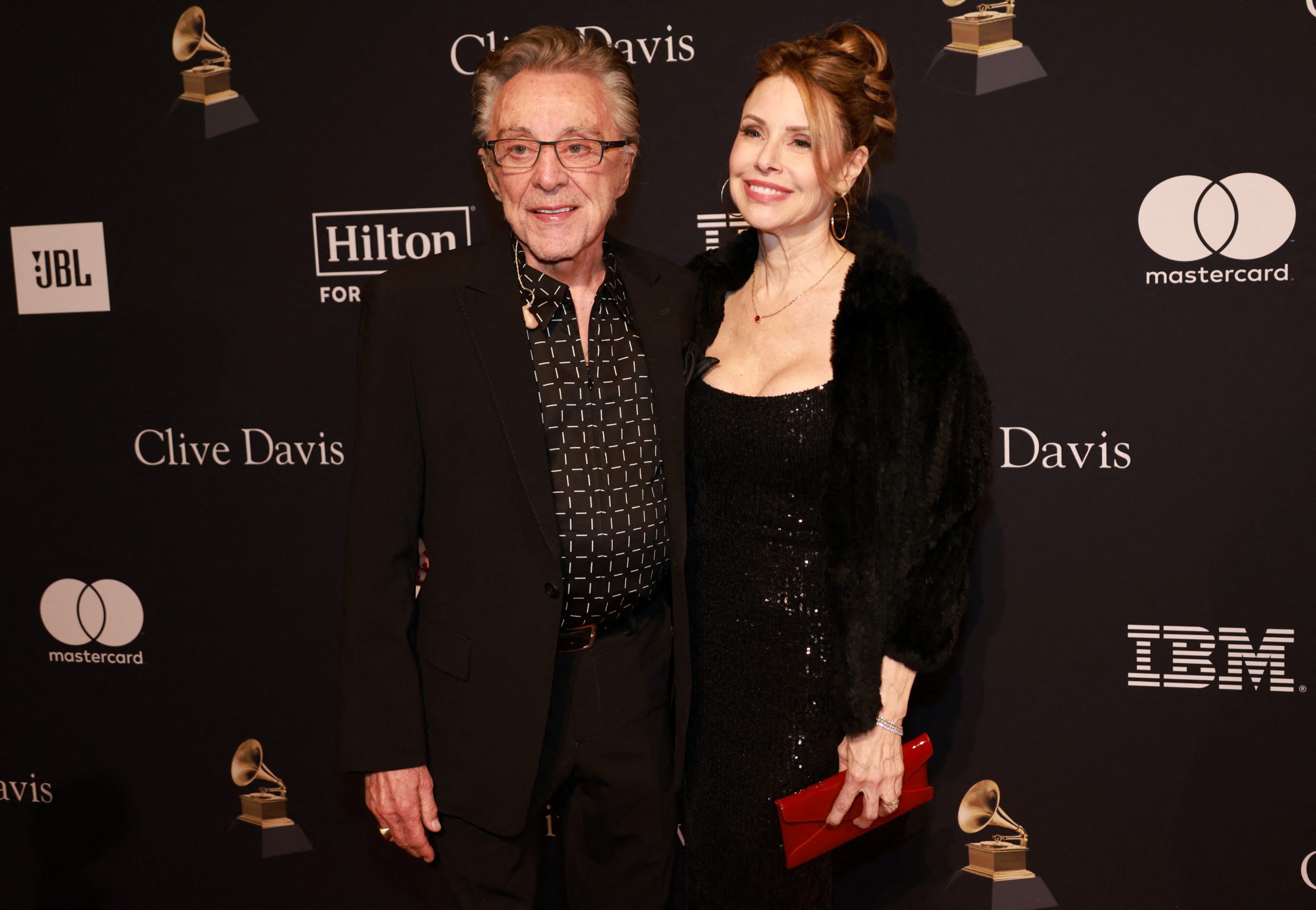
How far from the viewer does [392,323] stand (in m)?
1.77

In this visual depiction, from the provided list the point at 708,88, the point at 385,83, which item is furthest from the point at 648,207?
the point at 385,83

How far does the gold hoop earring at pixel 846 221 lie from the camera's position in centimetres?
200

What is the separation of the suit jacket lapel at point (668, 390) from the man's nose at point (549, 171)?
10.5 inches

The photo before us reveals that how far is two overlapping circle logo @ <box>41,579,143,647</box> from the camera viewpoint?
3000 millimetres

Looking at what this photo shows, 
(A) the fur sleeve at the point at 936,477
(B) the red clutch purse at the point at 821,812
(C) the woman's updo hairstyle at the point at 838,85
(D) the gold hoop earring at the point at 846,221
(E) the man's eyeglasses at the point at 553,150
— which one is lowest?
(B) the red clutch purse at the point at 821,812

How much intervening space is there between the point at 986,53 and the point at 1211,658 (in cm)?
164

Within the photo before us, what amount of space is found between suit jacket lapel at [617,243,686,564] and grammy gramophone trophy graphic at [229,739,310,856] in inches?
70.1

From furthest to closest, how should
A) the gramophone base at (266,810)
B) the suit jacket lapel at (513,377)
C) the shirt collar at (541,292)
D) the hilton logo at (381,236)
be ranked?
the gramophone base at (266,810) → the hilton logo at (381,236) → the shirt collar at (541,292) → the suit jacket lapel at (513,377)

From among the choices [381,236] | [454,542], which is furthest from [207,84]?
[454,542]

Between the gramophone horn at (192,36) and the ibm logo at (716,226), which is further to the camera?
the gramophone horn at (192,36)

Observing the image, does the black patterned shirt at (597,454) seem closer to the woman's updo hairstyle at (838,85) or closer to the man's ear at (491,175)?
the man's ear at (491,175)

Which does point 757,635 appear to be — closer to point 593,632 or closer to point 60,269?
point 593,632

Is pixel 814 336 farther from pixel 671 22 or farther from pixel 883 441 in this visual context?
pixel 671 22

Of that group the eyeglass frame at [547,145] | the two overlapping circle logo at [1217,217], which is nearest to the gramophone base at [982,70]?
the two overlapping circle logo at [1217,217]
